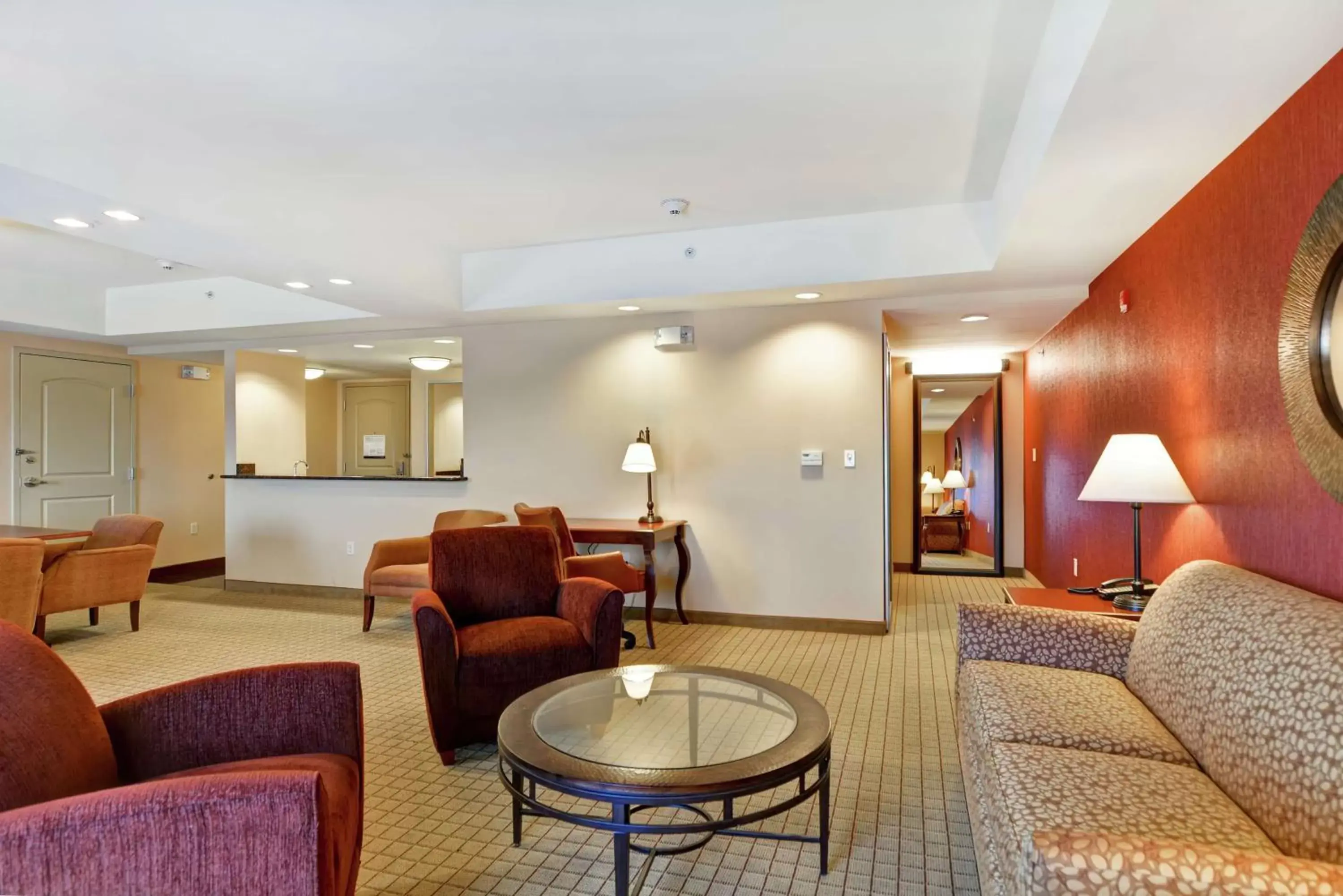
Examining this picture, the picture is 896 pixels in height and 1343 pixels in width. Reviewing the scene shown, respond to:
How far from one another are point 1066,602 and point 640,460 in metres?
2.70

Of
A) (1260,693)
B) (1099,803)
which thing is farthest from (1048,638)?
(1099,803)

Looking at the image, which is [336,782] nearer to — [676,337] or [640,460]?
[640,460]

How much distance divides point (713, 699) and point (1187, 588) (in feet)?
4.66

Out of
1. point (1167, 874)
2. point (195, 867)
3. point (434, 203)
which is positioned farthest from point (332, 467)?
point (1167, 874)

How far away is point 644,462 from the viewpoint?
4895 millimetres

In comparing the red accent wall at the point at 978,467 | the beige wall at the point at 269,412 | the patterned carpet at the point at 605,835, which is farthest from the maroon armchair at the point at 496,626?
the red accent wall at the point at 978,467

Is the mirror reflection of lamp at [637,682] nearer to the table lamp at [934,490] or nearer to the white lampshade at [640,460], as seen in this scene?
the white lampshade at [640,460]

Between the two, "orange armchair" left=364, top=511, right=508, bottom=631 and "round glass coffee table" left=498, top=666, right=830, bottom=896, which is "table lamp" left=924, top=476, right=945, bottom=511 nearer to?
"orange armchair" left=364, top=511, right=508, bottom=631

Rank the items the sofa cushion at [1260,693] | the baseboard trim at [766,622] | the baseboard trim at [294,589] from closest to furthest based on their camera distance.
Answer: the sofa cushion at [1260,693] < the baseboard trim at [766,622] < the baseboard trim at [294,589]

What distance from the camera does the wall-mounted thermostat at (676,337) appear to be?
199 inches

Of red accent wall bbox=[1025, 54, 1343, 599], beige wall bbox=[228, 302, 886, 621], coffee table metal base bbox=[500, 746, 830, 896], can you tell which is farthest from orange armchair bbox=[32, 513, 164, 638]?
red accent wall bbox=[1025, 54, 1343, 599]

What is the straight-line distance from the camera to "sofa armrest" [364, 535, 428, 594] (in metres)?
4.82

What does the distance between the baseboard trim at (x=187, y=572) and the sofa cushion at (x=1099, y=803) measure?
748 centimetres

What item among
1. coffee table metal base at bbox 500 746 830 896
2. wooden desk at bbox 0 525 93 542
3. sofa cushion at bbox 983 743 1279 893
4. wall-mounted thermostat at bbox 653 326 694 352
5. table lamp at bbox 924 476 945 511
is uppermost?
wall-mounted thermostat at bbox 653 326 694 352
